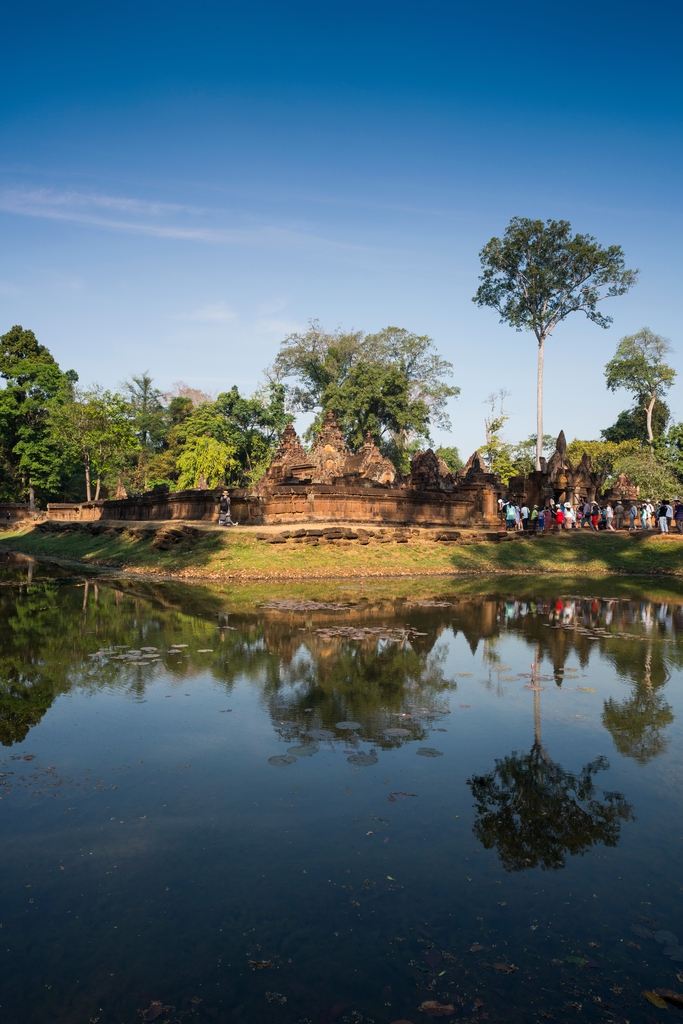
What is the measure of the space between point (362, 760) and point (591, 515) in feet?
83.1

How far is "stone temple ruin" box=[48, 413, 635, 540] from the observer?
22.5 m

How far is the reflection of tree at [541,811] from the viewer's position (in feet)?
11.8

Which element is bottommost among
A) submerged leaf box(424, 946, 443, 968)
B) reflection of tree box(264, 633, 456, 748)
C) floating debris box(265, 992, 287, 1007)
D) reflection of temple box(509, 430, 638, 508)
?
floating debris box(265, 992, 287, 1007)

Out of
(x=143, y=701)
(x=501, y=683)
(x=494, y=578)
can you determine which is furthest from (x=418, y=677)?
(x=494, y=578)

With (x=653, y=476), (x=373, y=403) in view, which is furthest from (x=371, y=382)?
(x=653, y=476)

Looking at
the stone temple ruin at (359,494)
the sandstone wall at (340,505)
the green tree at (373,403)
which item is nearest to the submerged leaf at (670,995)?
the stone temple ruin at (359,494)

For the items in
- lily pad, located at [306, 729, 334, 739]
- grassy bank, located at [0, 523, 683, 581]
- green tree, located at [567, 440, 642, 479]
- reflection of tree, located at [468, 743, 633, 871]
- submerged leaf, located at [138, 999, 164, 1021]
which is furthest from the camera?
green tree, located at [567, 440, 642, 479]

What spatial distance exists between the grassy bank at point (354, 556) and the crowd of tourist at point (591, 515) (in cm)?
264

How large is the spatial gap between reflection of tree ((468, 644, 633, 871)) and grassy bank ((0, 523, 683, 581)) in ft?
39.7

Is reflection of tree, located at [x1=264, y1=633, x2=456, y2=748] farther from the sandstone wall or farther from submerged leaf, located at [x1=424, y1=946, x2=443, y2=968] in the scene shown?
the sandstone wall

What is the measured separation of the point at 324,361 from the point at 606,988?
59.8 meters

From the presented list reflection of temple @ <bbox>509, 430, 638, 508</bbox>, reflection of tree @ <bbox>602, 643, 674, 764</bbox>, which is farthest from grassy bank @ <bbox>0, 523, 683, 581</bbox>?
reflection of tree @ <bbox>602, 643, 674, 764</bbox>

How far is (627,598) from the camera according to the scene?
564 inches

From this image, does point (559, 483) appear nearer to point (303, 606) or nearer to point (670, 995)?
point (303, 606)
